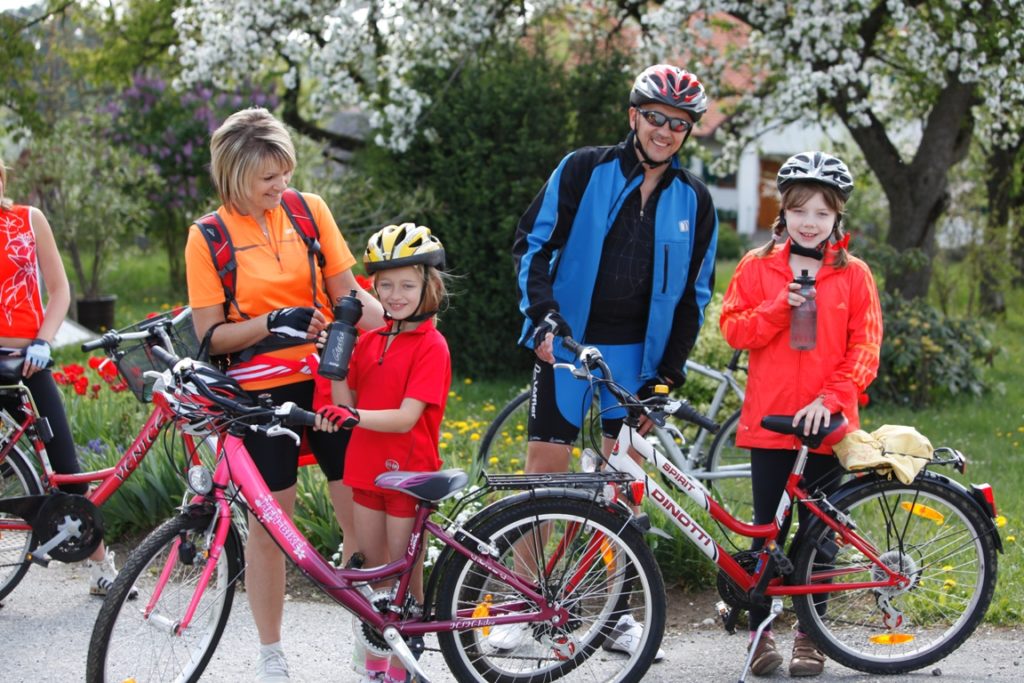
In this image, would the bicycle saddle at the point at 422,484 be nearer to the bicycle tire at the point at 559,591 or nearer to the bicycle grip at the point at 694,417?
the bicycle tire at the point at 559,591

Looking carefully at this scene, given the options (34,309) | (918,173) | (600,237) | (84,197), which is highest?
(918,173)

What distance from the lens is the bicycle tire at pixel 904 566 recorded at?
406 centimetres

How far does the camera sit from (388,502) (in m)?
3.75

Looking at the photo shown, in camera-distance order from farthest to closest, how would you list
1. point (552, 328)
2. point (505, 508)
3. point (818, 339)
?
point (818, 339) < point (552, 328) < point (505, 508)

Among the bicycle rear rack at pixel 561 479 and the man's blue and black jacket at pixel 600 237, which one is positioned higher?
the man's blue and black jacket at pixel 600 237

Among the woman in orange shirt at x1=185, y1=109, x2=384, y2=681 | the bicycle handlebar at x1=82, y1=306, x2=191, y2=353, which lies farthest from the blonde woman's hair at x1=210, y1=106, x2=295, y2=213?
the bicycle handlebar at x1=82, y1=306, x2=191, y2=353

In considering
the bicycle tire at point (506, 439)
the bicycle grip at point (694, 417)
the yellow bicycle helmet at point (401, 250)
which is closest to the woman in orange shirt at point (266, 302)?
the yellow bicycle helmet at point (401, 250)

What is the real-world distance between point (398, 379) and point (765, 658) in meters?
1.65

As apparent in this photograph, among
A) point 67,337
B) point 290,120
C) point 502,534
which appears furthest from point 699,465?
point 290,120

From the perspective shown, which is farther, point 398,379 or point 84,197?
point 84,197

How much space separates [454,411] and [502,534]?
4729 millimetres

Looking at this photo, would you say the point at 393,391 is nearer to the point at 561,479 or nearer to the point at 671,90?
the point at 561,479

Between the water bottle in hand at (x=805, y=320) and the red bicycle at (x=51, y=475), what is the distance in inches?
89.6

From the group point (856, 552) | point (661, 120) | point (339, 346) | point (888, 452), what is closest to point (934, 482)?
point (888, 452)
